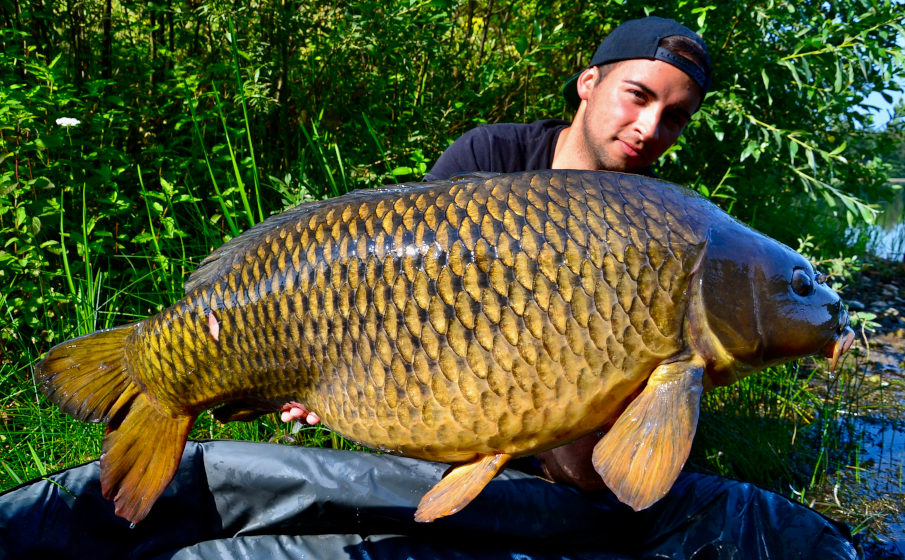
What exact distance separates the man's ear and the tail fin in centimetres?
133

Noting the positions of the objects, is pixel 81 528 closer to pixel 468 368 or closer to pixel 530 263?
pixel 468 368

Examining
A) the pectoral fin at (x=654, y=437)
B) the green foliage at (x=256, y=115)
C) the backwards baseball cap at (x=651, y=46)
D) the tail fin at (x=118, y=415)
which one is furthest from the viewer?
the green foliage at (x=256, y=115)

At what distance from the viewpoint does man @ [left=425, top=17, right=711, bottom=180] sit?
1.80m

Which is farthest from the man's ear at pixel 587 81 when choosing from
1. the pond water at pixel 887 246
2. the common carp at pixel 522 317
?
the pond water at pixel 887 246

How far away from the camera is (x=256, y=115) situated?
9.36 ft

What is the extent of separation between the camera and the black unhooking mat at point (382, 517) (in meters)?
1.83

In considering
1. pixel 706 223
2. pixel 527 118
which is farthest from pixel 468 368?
pixel 527 118

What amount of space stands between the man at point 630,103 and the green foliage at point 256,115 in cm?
52

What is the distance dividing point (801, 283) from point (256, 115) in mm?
2287

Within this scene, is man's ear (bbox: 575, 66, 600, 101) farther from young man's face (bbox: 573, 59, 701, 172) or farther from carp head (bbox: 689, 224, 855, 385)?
carp head (bbox: 689, 224, 855, 385)

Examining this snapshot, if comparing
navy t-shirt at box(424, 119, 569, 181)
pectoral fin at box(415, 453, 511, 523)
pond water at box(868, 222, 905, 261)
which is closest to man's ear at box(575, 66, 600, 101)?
navy t-shirt at box(424, 119, 569, 181)

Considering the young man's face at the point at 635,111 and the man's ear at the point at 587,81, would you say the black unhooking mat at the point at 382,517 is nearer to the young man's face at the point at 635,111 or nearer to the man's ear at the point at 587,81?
the young man's face at the point at 635,111

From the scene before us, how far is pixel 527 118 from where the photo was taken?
3451 mm

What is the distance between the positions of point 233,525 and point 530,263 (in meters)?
1.34
